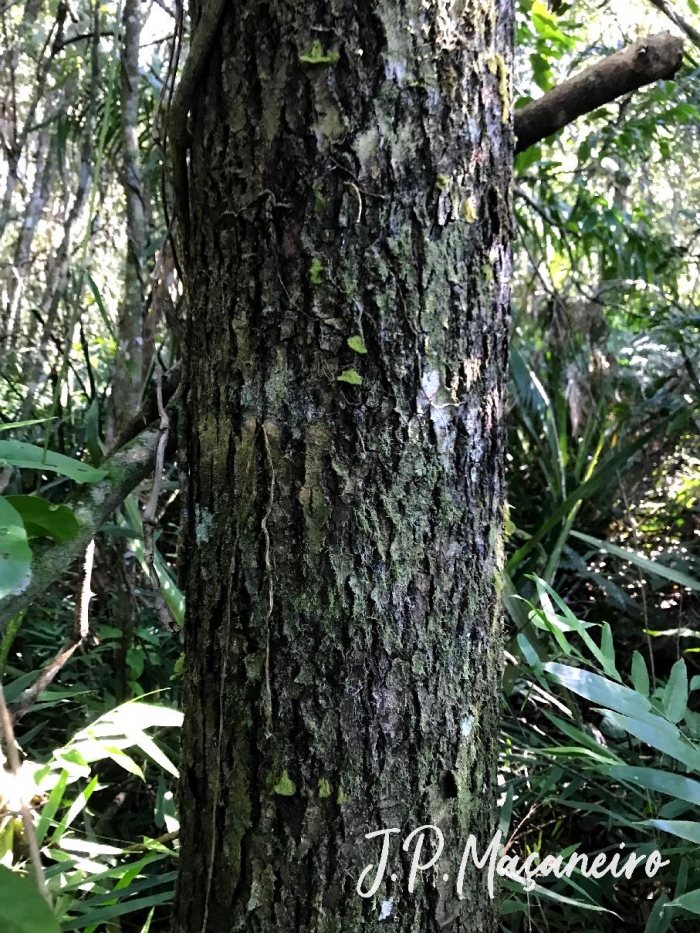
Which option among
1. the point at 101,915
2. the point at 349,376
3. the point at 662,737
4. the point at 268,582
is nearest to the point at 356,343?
the point at 349,376

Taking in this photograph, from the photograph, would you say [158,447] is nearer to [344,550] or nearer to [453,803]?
[344,550]

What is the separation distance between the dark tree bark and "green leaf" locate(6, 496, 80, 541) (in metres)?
0.14

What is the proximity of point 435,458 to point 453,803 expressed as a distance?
38 cm

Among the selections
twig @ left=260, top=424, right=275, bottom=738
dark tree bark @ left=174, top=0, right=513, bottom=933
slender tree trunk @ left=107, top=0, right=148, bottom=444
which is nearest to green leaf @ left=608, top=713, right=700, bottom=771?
dark tree bark @ left=174, top=0, right=513, bottom=933

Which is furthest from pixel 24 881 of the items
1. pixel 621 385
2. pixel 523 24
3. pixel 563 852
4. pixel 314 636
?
pixel 621 385

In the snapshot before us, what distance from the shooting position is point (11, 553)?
0.47 metres

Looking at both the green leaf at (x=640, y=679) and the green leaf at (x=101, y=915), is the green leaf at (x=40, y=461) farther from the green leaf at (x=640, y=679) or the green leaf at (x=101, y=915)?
the green leaf at (x=640, y=679)

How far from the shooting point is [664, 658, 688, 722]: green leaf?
99 centimetres

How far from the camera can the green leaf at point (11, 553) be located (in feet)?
1.51

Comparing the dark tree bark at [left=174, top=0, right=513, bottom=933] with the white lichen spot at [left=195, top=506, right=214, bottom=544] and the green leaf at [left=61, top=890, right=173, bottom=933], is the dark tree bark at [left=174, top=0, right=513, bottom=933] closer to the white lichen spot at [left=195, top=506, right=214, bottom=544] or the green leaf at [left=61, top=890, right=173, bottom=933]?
the white lichen spot at [left=195, top=506, right=214, bottom=544]

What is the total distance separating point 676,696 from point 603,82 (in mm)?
903

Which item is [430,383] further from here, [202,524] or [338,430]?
[202,524]

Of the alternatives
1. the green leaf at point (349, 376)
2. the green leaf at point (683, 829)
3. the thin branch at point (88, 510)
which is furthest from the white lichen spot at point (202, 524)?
the green leaf at point (683, 829)

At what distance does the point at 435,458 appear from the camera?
70 cm
